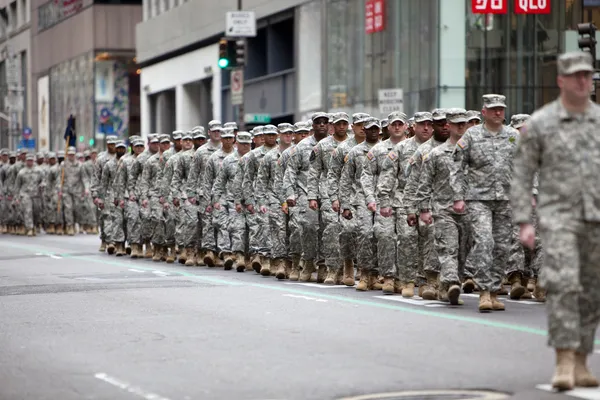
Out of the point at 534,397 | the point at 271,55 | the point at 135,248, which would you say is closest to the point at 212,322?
the point at 534,397

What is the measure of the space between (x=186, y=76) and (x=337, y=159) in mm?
42673

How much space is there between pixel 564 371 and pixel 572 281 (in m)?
0.55

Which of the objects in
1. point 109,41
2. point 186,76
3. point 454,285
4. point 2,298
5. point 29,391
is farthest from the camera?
point 109,41

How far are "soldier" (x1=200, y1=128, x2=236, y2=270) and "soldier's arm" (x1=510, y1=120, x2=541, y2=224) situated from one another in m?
13.4

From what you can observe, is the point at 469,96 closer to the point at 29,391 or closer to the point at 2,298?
the point at 2,298

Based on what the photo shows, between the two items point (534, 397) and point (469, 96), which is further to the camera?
point (469, 96)

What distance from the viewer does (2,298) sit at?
56.4 ft

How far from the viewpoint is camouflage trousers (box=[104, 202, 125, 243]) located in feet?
91.3

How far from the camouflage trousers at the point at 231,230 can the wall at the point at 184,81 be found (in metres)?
33.0

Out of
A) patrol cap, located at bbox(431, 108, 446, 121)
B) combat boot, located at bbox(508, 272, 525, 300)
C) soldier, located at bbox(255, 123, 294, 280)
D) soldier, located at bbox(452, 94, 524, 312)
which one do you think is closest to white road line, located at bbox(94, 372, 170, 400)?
soldier, located at bbox(452, 94, 524, 312)

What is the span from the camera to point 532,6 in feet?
129

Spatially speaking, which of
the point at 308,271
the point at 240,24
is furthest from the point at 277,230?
the point at 240,24

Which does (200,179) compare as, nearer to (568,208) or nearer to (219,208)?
(219,208)

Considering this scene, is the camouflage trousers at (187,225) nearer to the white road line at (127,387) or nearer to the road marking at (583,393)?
the white road line at (127,387)
